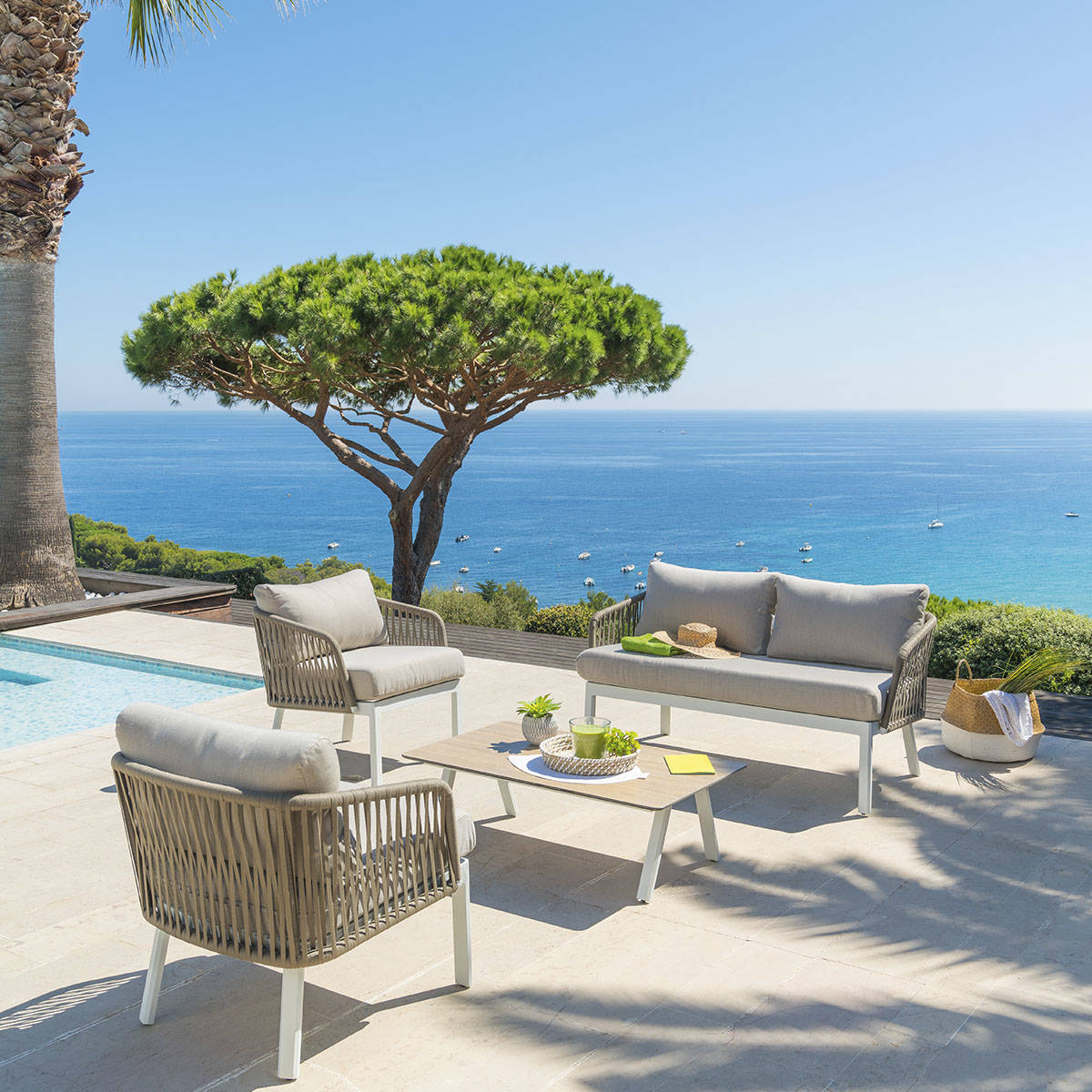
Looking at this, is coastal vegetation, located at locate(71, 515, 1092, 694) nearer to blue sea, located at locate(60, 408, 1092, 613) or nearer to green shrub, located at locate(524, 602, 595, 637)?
green shrub, located at locate(524, 602, 595, 637)

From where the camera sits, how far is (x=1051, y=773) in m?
4.78

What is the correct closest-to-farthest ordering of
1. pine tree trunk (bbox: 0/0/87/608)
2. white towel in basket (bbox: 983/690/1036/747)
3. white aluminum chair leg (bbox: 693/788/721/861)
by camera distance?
1. white aluminum chair leg (bbox: 693/788/721/861)
2. white towel in basket (bbox: 983/690/1036/747)
3. pine tree trunk (bbox: 0/0/87/608)

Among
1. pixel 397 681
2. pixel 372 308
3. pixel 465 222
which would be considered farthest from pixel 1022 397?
pixel 397 681

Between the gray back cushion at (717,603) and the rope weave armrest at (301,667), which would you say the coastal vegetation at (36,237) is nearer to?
the rope weave armrest at (301,667)

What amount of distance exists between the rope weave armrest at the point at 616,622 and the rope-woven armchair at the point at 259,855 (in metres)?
2.80

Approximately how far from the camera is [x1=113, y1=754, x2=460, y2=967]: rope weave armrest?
226 cm

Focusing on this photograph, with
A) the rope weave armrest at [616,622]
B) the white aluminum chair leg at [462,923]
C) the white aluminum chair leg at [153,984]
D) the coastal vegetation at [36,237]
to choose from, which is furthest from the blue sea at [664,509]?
the white aluminum chair leg at [153,984]

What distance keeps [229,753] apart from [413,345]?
764 centimetres

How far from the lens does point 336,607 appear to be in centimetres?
516

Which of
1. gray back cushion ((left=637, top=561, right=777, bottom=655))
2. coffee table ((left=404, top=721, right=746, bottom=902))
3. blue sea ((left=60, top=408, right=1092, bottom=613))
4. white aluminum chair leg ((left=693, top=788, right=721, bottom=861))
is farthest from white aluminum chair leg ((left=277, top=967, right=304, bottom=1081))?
blue sea ((left=60, top=408, right=1092, bottom=613))

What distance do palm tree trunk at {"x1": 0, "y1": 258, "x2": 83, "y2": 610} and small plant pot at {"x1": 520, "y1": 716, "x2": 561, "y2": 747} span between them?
22.8 ft

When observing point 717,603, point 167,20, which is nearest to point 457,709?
point 717,603

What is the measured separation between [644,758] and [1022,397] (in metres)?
71.2

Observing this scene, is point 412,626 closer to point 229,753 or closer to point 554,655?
point 554,655
